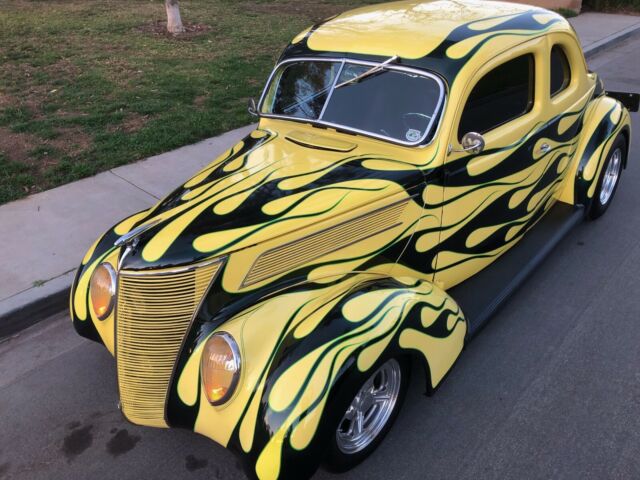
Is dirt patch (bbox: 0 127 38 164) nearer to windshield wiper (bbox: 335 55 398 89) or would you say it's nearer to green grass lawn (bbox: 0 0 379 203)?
green grass lawn (bbox: 0 0 379 203)

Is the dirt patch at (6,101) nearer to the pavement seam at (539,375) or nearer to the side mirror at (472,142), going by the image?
the side mirror at (472,142)

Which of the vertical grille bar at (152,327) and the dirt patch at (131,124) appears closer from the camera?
the vertical grille bar at (152,327)

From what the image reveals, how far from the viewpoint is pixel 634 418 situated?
9.37ft

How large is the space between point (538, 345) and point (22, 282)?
141 inches

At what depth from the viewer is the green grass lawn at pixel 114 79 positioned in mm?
5805

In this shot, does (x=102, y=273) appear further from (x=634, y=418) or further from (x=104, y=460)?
(x=634, y=418)

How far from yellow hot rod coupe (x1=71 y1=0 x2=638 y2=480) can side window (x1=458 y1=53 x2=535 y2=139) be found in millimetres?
14

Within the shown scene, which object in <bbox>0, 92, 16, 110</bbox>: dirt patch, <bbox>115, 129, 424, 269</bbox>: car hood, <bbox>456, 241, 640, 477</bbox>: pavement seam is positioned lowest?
<bbox>456, 241, 640, 477</bbox>: pavement seam

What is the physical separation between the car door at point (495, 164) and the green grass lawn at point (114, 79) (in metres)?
3.83

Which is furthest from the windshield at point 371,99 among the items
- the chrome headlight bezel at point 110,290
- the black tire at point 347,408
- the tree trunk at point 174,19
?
the tree trunk at point 174,19

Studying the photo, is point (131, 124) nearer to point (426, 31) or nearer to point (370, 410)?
point (426, 31)

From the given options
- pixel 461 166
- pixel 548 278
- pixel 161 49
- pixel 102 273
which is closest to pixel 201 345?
pixel 102 273

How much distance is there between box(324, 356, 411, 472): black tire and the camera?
2248mm

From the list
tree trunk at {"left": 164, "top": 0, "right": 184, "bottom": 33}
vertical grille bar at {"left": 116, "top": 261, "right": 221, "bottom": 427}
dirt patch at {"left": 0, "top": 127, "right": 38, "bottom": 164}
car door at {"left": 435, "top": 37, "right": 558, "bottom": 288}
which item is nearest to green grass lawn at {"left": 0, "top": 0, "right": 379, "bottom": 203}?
dirt patch at {"left": 0, "top": 127, "right": 38, "bottom": 164}
